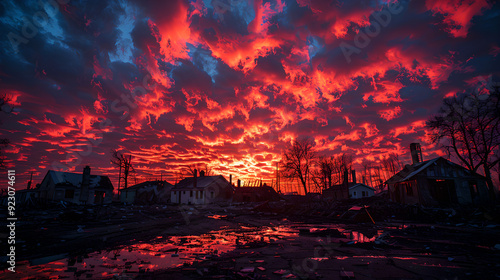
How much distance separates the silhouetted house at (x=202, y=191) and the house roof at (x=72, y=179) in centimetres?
1354

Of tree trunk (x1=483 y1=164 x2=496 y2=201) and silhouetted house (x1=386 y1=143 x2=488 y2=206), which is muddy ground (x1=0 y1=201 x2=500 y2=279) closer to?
silhouetted house (x1=386 y1=143 x2=488 y2=206)

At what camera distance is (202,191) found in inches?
1688

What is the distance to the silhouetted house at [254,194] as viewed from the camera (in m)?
50.2

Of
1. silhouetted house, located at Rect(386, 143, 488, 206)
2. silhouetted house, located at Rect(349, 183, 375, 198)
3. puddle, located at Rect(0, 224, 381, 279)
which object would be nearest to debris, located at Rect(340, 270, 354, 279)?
puddle, located at Rect(0, 224, 381, 279)

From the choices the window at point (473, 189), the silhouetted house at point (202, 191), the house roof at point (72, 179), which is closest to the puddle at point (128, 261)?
the window at point (473, 189)

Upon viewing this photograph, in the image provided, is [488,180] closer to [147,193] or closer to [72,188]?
[147,193]

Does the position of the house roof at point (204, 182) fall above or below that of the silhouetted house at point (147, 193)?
above

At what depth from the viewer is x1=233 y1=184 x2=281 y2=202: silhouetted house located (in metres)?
50.2

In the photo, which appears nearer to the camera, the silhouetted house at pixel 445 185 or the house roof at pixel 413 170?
the silhouetted house at pixel 445 185

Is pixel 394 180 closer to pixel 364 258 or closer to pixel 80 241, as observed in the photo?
pixel 364 258

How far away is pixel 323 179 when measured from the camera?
5506cm

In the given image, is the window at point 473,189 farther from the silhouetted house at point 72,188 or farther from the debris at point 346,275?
the silhouetted house at point 72,188

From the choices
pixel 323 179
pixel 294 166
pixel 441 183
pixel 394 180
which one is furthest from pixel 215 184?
pixel 441 183

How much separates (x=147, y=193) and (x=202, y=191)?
14.3 meters
